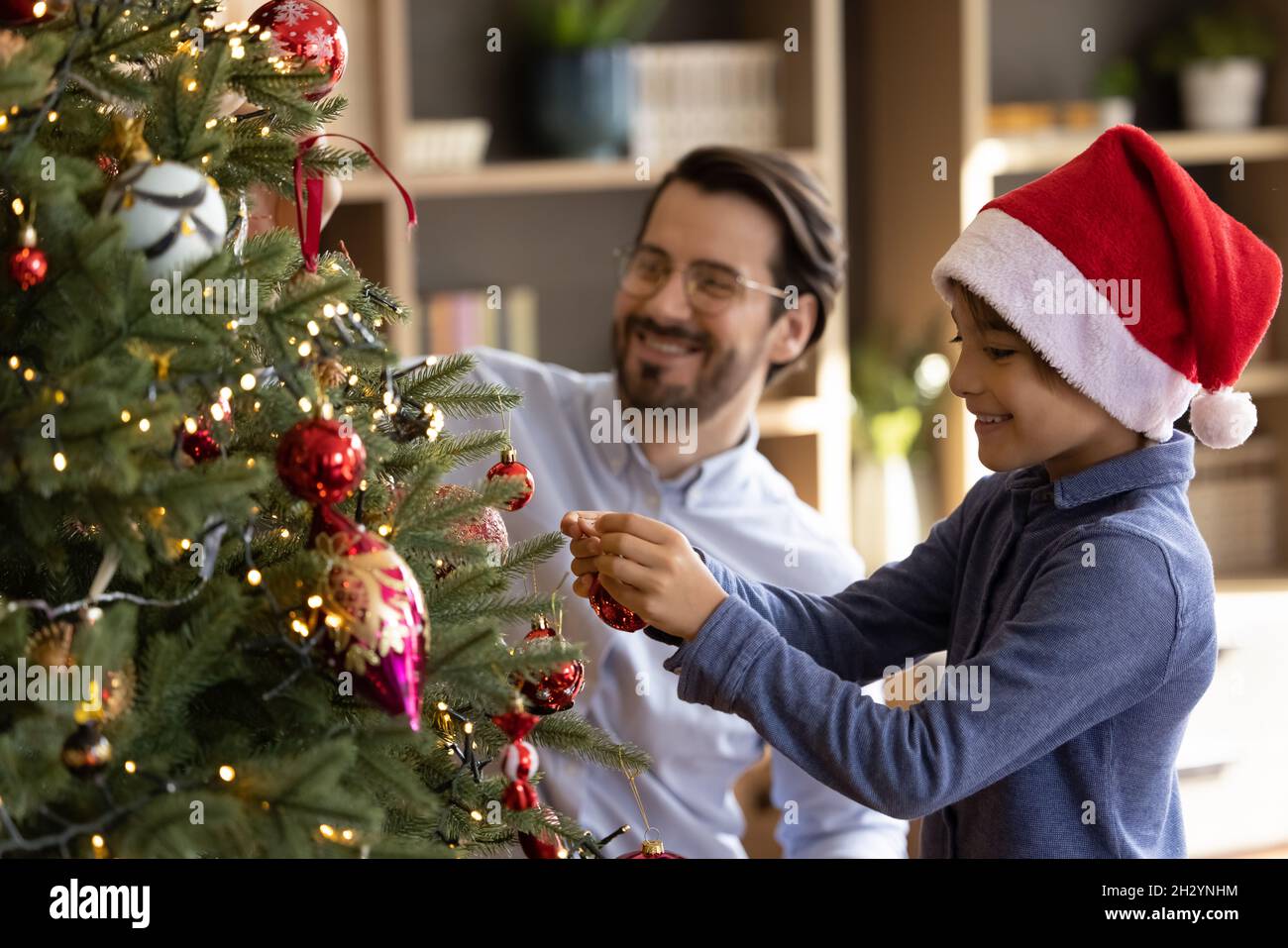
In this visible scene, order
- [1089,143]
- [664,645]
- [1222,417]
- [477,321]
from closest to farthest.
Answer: [1222,417] < [664,645] < [477,321] < [1089,143]

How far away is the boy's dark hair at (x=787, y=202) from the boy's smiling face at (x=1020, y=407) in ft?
3.00

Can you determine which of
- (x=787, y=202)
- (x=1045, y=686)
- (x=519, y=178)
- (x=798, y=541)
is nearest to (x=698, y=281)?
(x=787, y=202)

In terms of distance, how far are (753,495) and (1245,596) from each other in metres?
1.27

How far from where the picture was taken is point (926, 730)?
98cm

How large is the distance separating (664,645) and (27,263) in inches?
45.7

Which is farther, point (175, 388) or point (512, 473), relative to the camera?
point (512, 473)

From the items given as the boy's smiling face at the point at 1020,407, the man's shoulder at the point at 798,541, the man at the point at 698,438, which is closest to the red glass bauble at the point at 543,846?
the boy's smiling face at the point at 1020,407

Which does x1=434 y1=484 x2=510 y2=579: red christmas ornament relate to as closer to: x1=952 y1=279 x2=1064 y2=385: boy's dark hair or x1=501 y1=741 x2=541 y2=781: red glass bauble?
x1=501 y1=741 x2=541 y2=781: red glass bauble

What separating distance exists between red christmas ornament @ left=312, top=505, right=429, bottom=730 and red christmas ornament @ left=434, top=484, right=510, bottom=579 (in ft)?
0.43

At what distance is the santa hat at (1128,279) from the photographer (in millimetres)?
1049

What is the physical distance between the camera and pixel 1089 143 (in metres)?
2.73

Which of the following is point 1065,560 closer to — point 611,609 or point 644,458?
point 611,609
